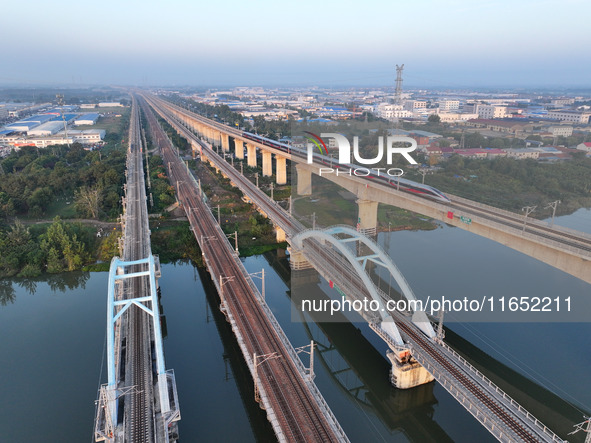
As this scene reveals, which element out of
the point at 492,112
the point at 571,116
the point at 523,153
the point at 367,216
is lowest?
the point at 367,216

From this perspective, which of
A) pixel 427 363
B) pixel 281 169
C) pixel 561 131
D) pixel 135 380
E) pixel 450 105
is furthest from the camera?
pixel 450 105

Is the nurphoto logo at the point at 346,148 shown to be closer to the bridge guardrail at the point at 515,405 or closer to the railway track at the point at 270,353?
the railway track at the point at 270,353

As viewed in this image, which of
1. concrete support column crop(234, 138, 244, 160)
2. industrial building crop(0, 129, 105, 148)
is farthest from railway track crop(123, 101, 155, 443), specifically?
industrial building crop(0, 129, 105, 148)

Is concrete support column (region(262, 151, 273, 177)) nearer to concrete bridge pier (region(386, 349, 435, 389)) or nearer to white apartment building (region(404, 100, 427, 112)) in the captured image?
concrete bridge pier (region(386, 349, 435, 389))

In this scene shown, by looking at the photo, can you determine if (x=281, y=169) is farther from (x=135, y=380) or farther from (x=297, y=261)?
(x=135, y=380)

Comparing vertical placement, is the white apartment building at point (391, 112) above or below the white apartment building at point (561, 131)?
above

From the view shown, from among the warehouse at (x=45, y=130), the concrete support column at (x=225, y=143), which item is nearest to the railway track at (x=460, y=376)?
the concrete support column at (x=225, y=143)

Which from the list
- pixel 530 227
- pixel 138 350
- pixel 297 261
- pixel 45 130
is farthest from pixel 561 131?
pixel 45 130
